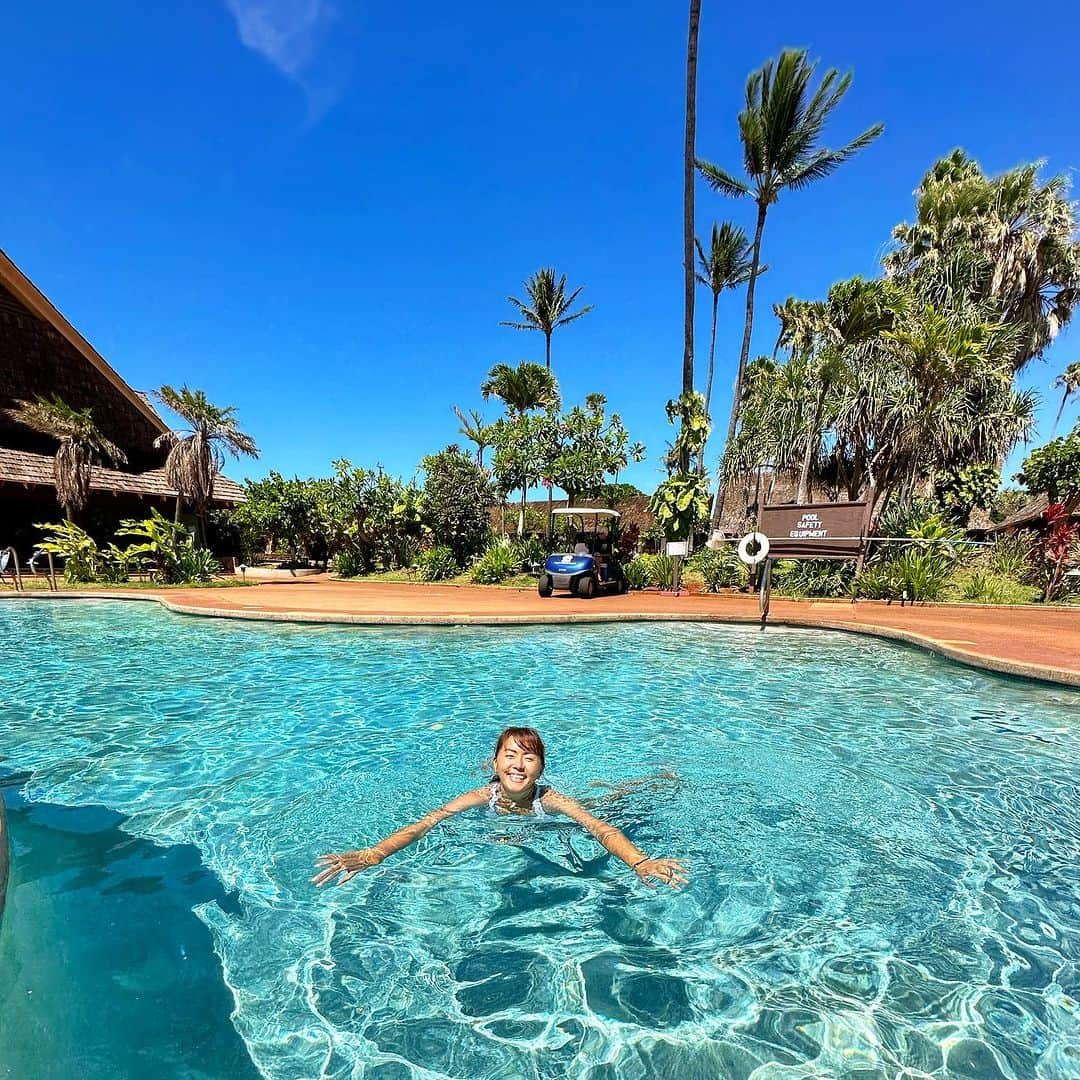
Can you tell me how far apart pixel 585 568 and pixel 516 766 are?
9.75 metres

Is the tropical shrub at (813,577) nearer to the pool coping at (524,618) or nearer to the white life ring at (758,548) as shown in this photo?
the pool coping at (524,618)

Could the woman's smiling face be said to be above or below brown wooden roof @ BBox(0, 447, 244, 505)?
below

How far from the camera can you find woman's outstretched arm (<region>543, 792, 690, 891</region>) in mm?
2521

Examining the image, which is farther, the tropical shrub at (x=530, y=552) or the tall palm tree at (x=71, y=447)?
the tropical shrub at (x=530, y=552)

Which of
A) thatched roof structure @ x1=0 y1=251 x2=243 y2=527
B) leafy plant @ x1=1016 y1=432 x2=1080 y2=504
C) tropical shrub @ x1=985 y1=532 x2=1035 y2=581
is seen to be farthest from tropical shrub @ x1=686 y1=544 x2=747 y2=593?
thatched roof structure @ x1=0 y1=251 x2=243 y2=527

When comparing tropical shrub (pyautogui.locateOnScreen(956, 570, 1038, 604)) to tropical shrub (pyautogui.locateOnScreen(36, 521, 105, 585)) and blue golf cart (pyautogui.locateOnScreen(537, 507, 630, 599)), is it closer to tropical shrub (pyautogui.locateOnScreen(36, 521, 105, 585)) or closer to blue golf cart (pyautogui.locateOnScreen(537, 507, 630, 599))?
blue golf cart (pyautogui.locateOnScreen(537, 507, 630, 599))

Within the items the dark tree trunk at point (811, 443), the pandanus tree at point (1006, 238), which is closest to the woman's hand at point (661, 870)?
the dark tree trunk at point (811, 443)

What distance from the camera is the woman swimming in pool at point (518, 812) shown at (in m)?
2.69

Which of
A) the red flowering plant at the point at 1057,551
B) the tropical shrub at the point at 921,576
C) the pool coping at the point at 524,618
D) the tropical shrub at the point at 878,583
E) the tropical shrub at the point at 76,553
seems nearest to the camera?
the pool coping at the point at 524,618

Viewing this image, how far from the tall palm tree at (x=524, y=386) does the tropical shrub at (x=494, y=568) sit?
36.4 ft

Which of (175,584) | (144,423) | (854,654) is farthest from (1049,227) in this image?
(144,423)

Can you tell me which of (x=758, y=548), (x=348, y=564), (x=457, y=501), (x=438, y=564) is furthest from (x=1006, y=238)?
(x=348, y=564)

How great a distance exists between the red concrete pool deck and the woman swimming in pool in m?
5.60

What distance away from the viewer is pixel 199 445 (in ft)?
51.1
